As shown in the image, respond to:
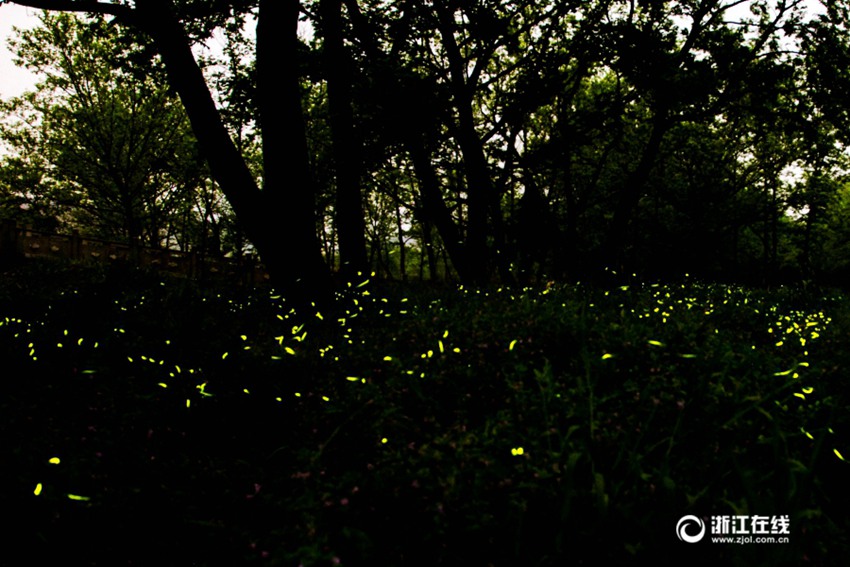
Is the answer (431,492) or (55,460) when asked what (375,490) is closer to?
(431,492)

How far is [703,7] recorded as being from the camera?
1416cm

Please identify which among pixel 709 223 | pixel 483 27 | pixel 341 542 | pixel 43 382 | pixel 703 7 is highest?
pixel 703 7

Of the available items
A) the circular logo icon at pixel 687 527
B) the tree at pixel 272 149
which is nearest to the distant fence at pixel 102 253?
the tree at pixel 272 149

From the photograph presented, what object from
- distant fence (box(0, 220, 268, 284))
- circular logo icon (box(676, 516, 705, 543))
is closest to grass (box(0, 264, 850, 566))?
circular logo icon (box(676, 516, 705, 543))

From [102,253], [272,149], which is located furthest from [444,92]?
[102,253]

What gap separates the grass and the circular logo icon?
3 cm

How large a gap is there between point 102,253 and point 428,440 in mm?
25717

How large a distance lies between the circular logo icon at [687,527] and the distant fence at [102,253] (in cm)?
1714

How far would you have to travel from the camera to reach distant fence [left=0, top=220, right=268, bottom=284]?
68.7 feet

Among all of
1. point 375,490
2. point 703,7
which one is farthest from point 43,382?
point 703,7

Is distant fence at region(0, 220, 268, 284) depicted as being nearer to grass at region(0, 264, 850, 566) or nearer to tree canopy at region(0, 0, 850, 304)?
tree canopy at region(0, 0, 850, 304)

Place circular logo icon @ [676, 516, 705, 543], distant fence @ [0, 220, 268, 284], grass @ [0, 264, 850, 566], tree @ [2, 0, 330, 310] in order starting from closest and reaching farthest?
circular logo icon @ [676, 516, 705, 543] → grass @ [0, 264, 850, 566] → tree @ [2, 0, 330, 310] → distant fence @ [0, 220, 268, 284]

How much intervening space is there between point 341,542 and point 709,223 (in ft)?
103

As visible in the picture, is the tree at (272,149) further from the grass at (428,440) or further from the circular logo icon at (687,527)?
the circular logo icon at (687,527)
